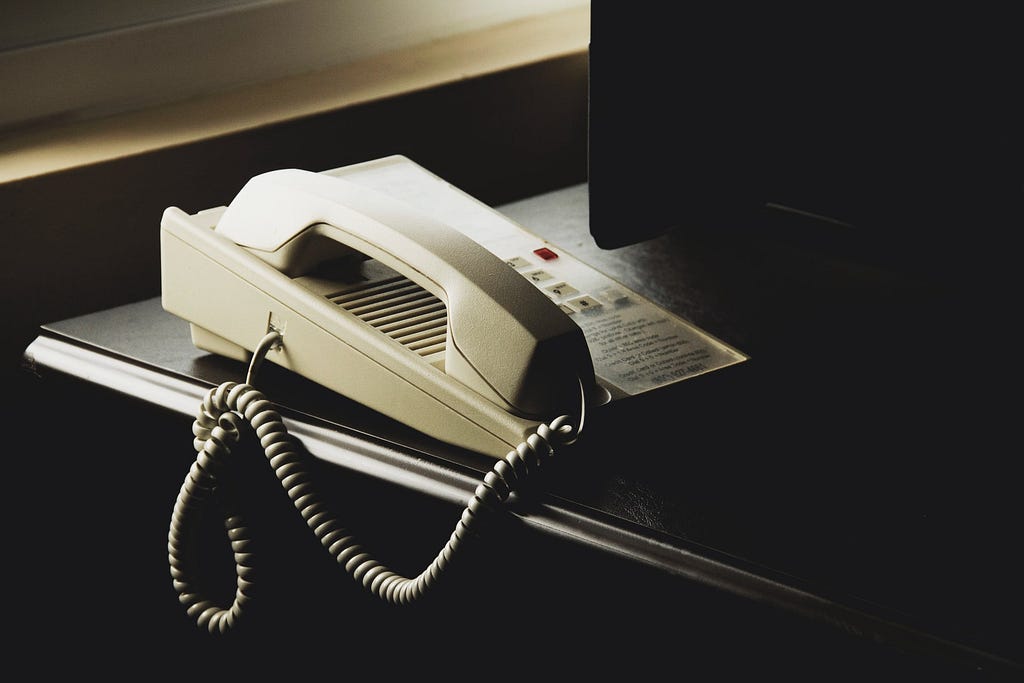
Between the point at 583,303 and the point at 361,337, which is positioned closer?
the point at 361,337

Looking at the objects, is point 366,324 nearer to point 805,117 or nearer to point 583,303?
point 583,303

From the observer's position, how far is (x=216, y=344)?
82 centimetres

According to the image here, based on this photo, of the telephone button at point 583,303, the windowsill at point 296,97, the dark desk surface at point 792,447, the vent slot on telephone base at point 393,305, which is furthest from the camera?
the windowsill at point 296,97

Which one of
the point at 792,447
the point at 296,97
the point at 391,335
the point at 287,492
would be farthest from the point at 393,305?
the point at 296,97

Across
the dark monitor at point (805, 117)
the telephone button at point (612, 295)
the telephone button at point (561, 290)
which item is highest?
the dark monitor at point (805, 117)

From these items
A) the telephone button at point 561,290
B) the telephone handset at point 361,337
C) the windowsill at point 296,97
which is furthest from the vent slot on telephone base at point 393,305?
the windowsill at point 296,97

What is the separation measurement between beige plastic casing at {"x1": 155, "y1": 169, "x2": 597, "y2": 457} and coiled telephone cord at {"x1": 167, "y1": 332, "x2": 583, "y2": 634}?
0.07 ft

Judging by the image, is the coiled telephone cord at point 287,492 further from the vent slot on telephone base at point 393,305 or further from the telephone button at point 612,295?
the telephone button at point 612,295

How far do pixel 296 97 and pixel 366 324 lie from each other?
550 mm

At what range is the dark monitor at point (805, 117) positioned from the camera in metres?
0.76

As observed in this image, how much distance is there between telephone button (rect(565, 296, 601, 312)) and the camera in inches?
32.2

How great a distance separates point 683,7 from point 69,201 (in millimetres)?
596

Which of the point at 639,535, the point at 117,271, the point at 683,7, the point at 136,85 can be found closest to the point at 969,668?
the point at 639,535

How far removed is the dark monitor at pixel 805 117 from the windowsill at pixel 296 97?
47 cm
